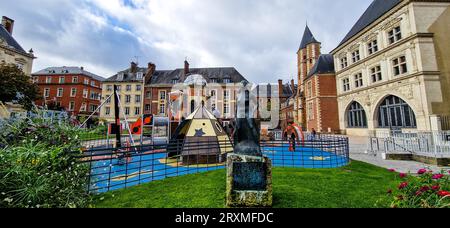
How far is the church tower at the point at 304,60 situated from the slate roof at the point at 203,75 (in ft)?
37.7

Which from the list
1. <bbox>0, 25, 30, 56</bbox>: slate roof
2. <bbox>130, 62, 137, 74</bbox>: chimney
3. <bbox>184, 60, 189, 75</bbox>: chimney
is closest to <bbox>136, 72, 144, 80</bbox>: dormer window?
<bbox>130, 62, 137, 74</bbox>: chimney

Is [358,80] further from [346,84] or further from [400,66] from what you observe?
[400,66]

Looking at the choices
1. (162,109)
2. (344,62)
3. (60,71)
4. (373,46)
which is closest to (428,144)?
(373,46)

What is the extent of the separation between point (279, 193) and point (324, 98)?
24720 millimetres

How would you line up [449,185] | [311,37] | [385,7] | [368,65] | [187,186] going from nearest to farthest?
[449,185], [187,186], [385,7], [368,65], [311,37]

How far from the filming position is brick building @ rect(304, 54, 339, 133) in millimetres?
23875

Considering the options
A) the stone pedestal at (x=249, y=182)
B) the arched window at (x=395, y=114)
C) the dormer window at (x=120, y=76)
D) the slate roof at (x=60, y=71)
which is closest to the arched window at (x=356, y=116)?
the arched window at (x=395, y=114)

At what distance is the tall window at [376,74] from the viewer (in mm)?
18361

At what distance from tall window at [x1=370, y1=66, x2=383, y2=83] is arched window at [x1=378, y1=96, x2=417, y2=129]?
7.69 ft
